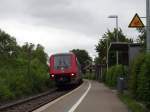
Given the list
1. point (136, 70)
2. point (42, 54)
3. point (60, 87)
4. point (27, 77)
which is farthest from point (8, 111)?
point (42, 54)

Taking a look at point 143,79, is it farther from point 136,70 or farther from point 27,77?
point 27,77

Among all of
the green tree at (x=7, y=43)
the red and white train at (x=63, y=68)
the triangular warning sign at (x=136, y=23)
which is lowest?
the red and white train at (x=63, y=68)

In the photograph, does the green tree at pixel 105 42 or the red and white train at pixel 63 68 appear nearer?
the red and white train at pixel 63 68

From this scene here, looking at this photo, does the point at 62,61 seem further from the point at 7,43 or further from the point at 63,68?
the point at 7,43

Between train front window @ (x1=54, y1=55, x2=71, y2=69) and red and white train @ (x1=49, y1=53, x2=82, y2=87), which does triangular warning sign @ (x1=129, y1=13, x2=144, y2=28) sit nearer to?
red and white train @ (x1=49, y1=53, x2=82, y2=87)

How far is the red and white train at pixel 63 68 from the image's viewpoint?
155 feet

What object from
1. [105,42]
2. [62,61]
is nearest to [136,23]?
[62,61]

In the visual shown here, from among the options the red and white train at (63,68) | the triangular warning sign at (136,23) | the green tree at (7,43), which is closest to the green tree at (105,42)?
the green tree at (7,43)

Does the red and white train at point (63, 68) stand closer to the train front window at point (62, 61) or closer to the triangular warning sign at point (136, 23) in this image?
the train front window at point (62, 61)

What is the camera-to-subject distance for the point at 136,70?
24812 millimetres

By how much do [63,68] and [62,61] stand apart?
0.69 meters

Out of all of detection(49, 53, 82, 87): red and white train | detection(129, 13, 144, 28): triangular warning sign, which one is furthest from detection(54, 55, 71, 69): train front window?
detection(129, 13, 144, 28): triangular warning sign

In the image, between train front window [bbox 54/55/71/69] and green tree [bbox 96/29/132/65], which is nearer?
train front window [bbox 54/55/71/69]

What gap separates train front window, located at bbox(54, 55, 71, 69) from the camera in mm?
47500
